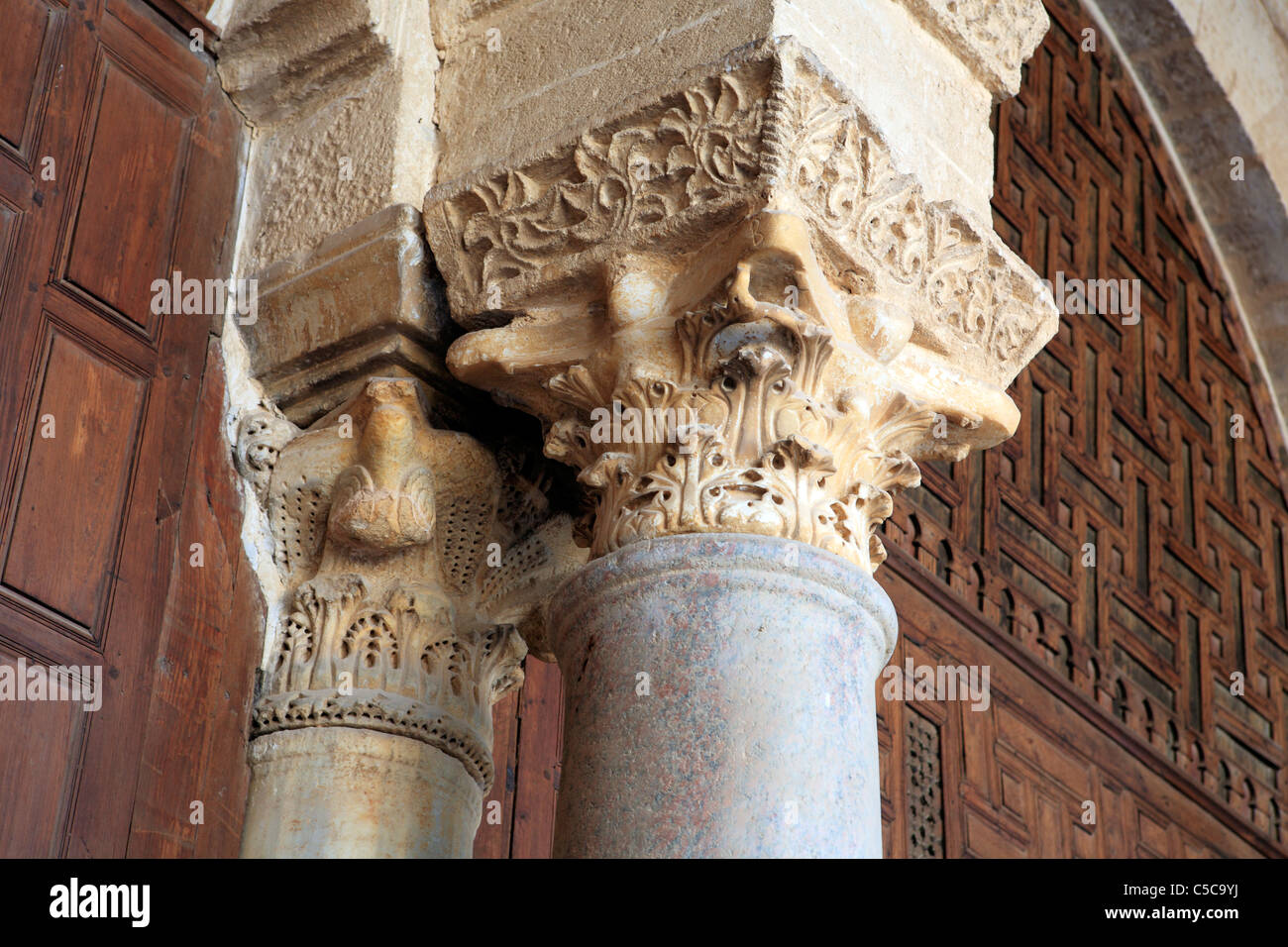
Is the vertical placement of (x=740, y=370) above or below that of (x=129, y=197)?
below

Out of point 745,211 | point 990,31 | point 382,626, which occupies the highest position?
point 990,31

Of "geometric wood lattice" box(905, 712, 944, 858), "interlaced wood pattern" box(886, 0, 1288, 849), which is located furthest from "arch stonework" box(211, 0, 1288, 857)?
"interlaced wood pattern" box(886, 0, 1288, 849)

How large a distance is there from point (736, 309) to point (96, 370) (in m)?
1.16

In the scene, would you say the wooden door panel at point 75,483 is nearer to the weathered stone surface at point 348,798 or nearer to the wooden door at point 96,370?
the wooden door at point 96,370

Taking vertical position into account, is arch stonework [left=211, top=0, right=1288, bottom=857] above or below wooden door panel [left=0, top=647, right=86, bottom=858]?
above

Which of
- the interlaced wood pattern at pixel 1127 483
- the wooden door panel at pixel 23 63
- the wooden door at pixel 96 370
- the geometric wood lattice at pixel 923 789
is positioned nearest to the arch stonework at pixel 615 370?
the wooden door at pixel 96 370

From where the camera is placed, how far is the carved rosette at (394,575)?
2.94 meters

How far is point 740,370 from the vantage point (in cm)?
261

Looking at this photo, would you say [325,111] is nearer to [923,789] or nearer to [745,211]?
[745,211]

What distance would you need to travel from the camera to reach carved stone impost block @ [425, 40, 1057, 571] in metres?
2.60

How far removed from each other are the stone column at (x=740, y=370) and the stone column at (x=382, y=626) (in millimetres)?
238

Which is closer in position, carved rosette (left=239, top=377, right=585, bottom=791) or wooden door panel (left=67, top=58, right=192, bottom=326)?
carved rosette (left=239, top=377, right=585, bottom=791)

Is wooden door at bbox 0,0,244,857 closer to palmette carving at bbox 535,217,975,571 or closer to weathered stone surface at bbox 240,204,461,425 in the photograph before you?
weathered stone surface at bbox 240,204,461,425

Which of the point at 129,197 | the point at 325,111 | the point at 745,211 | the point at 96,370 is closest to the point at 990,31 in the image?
the point at 745,211
